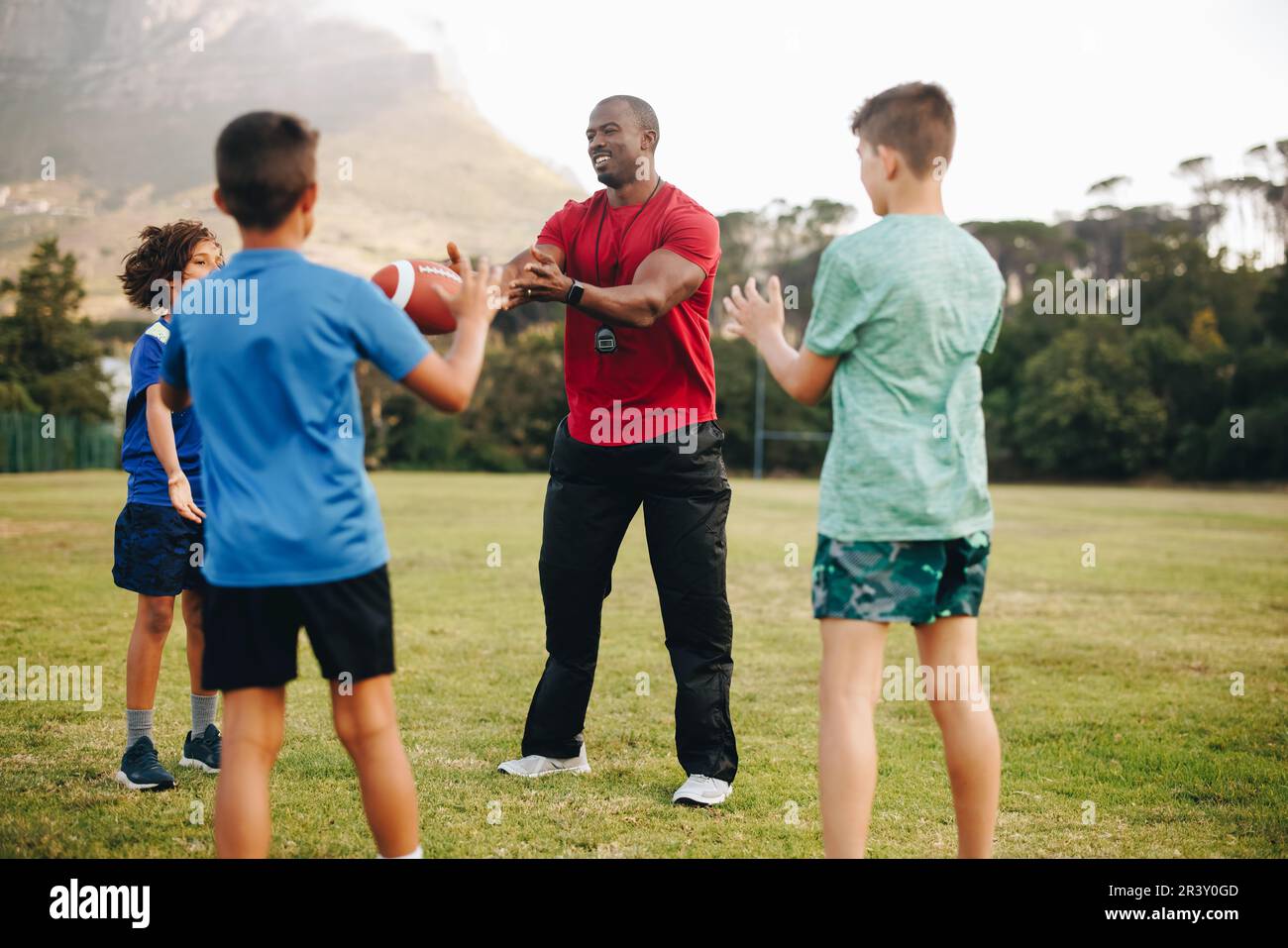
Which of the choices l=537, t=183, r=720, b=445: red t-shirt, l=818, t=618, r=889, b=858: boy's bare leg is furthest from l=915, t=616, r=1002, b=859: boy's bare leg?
l=537, t=183, r=720, b=445: red t-shirt

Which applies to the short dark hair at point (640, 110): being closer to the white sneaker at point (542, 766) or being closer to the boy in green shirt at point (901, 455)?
the boy in green shirt at point (901, 455)

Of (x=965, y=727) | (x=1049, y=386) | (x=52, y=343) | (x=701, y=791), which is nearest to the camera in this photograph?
(x=965, y=727)

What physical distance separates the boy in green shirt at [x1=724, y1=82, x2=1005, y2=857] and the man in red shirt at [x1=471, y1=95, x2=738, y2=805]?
1278mm

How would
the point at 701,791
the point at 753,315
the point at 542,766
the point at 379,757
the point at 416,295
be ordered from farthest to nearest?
1. the point at 542,766
2. the point at 701,791
3. the point at 416,295
4. the point at 753,315
5. the point at 379,757

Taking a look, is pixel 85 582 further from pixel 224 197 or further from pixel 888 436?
pixel 888 436

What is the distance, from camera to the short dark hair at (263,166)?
258 cm

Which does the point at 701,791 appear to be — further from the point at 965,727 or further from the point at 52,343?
the point at 52,343

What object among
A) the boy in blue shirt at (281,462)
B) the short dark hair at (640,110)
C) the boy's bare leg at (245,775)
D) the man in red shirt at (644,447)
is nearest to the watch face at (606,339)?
the man in red shirt at (644,447)

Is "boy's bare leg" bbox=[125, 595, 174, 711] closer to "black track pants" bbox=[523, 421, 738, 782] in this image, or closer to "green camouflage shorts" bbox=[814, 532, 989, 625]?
"black track pants" bbox=[523, 421, 738, 782]

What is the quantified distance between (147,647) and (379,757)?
2034 mm

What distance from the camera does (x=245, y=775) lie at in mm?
2680

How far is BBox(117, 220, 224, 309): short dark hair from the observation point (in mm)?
4301

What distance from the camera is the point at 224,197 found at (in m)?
2.65

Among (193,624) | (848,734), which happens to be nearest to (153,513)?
(193,624)
